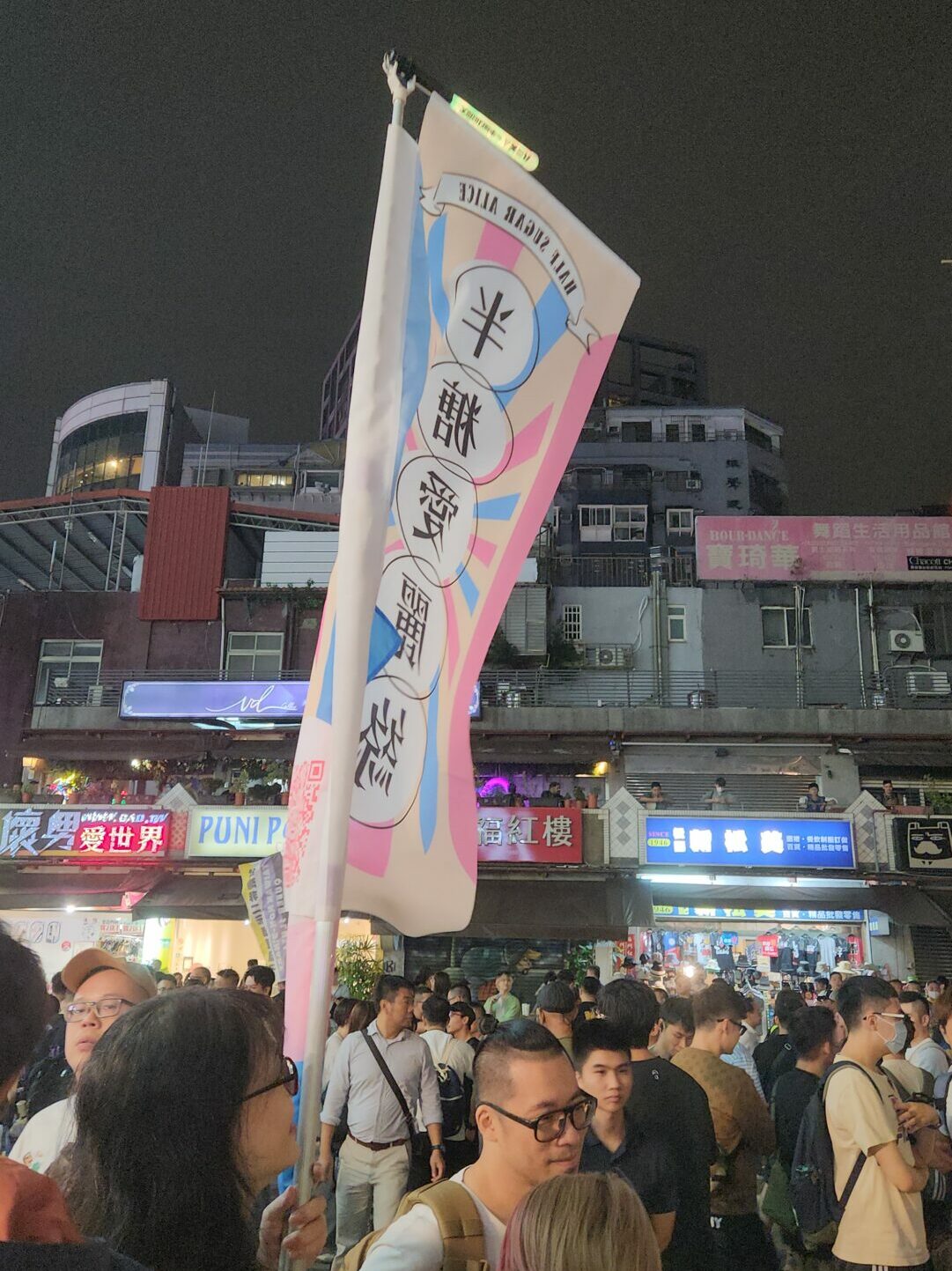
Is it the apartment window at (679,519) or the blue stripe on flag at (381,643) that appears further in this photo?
the apartment window at (679,519)

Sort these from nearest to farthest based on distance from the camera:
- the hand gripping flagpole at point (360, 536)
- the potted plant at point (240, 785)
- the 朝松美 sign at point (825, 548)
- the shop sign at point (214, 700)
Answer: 1. the hand gripping flagpole at point (360, 536)
2. the potted plant at point (240, 785)
3. the shop sign at point (214, 700)
4. the 朝松美 sign at point (825, 548)

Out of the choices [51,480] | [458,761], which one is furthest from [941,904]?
[51,480]

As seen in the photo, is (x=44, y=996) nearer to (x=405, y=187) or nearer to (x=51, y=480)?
(x=405, y=187)

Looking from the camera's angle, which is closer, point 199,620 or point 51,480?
point 199,620

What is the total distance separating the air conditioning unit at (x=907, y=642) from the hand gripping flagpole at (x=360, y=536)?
2283 cm

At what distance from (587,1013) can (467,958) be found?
1369 cm

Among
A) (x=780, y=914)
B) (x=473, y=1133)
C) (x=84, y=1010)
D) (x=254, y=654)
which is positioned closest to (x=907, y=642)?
(x=780, y=914)

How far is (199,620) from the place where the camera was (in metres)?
24.7

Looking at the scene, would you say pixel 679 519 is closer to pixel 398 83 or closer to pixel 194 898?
pixel 194 898

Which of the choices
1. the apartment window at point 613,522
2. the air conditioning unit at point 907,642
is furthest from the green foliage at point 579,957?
the apartment window at point 613,522

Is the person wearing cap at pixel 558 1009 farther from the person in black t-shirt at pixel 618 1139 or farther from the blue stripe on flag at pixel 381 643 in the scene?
the blue stripe on flag at pixel 381 643

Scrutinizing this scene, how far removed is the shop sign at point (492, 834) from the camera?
1766cm

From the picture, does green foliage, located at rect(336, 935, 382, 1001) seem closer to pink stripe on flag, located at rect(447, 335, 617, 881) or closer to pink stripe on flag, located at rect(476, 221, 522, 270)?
pink stripe on flag, located at rect(447, 335, 617, 881)

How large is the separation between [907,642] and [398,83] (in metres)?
22.9
